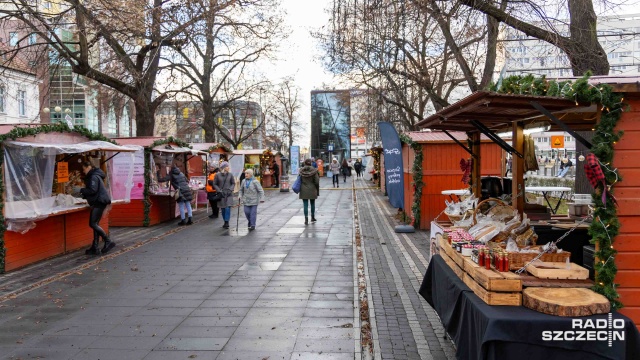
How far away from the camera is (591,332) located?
3023mm

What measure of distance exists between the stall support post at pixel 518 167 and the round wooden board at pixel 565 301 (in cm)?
248

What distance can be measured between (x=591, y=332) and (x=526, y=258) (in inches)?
Answer: 33.4

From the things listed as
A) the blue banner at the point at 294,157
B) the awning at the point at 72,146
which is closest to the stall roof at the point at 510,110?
the awning at the point at 72,146

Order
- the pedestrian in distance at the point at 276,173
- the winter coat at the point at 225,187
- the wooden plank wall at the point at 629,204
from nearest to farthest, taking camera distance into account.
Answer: the wooden plank wall at the point at 629,204, the winter coat at the point at 225,187, the pedestrian in distance at the point at 276,173

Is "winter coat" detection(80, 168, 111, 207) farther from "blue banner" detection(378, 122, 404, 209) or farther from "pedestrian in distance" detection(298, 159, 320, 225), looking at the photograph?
"blue banner" detection(378, 122, 404, 209)

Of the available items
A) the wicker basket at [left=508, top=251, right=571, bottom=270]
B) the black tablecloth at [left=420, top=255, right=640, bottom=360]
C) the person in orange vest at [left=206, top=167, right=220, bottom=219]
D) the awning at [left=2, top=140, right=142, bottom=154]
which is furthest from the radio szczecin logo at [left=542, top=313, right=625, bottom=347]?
the person in orange vest at [left=206, top=167, right=220, bottom=219]

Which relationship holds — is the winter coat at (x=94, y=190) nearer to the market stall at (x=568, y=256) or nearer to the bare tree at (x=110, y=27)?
the bare tree at (x=110, y=27)

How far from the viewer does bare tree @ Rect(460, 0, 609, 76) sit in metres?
8.47

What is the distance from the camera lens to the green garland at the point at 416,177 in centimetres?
1258

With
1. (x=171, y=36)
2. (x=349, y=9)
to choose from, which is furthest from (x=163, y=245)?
(x=349, y=9)

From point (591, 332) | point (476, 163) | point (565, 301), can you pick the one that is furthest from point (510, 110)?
point (476, 163)

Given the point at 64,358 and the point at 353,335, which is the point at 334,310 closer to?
the point at 353,335

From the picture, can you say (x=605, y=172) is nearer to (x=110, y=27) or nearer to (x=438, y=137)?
(x=438, y=137)

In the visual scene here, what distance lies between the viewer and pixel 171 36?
1352 cm
